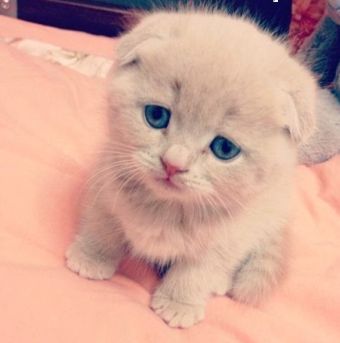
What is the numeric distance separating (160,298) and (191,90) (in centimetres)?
38

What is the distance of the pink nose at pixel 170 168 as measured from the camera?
752 mm

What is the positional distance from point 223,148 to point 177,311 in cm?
30

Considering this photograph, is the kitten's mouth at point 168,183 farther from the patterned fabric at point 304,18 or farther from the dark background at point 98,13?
the dark background at point 98,13

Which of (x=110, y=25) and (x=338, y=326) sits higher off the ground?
(x=338, y=326)

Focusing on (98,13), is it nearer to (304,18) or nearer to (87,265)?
(304,18)

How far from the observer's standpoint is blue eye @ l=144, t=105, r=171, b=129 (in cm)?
78

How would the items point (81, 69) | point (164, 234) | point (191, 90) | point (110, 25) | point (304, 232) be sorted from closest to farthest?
point (191, 90)
point (164, 234)
point (304, 232)
point (81, 69)
point (110, 25)

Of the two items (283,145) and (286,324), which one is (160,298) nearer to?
(286,324)

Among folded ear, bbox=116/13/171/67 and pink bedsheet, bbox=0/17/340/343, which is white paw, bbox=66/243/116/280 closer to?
pink bedsheet, bbox=0/17/340/343

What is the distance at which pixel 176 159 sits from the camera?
2.44 feet

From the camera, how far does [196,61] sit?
761 millimetres

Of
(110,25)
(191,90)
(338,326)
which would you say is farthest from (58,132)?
(110,25)

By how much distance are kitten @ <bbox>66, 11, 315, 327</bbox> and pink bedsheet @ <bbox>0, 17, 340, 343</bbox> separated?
44 mm

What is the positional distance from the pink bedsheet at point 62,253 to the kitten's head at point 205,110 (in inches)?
8.2
